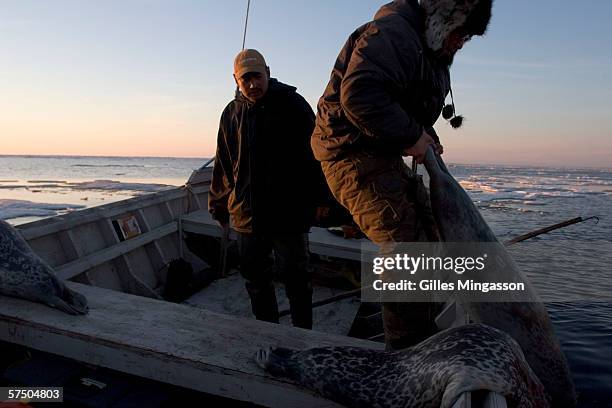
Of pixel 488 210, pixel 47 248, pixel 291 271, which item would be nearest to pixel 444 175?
pixel 291 271

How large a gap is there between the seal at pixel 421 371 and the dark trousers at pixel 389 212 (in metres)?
0.23

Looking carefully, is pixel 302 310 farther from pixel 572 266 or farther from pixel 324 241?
pixel 572 266

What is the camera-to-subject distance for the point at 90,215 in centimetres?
492

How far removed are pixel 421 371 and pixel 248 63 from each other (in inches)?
99.6

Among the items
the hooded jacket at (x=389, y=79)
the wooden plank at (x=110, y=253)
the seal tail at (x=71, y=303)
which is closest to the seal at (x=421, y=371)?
the hooded jacket at (x=389, y=79)

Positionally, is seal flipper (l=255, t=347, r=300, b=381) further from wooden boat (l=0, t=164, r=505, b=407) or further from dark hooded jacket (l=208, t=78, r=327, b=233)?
dark hooded jacket (l=208, t=78, r=327, b=233)

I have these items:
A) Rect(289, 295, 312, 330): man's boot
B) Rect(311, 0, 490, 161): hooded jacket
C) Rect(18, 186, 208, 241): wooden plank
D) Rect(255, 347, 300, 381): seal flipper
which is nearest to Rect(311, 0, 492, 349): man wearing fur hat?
Rect(311, 0, 490, 161): hooded jacket

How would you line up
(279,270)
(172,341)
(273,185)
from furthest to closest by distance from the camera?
(279,270) → (273,185) → (172,341)

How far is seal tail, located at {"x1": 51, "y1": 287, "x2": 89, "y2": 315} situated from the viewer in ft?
9.34

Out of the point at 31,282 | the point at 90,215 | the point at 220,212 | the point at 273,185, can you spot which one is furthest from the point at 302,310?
the point at 90,215

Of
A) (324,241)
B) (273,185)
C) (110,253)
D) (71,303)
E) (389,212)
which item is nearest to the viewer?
(389,212)

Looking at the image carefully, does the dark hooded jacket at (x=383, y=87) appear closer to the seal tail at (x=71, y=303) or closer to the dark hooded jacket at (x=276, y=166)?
the dark hooded jacket at (x=276, y=166)

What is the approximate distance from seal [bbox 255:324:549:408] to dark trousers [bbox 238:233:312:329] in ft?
4.02

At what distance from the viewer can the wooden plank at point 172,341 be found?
89.3 inches
